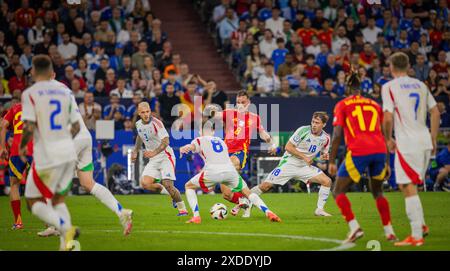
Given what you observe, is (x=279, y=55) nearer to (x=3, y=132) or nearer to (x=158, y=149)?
(x=158, y=149)

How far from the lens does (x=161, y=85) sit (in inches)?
992

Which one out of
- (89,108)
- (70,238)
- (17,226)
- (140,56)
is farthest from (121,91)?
(70,238)

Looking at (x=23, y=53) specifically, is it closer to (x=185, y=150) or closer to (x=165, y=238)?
(x=185, y=150)

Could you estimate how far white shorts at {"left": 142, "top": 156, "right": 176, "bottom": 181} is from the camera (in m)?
17.5

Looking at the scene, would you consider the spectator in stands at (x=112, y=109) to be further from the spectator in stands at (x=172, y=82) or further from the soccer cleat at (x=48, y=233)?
the soccer cleat at (x=48, y=233)

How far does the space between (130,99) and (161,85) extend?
115 centimetres

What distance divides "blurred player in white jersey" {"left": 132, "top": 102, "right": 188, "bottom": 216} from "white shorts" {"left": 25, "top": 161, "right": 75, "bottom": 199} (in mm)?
6023

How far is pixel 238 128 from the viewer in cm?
1783

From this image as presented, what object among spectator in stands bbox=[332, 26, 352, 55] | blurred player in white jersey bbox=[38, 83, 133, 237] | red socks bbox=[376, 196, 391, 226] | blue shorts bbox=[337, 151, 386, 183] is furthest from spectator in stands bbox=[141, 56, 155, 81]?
red socks bbox=[376, 196, 391, 226]

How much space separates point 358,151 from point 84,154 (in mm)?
4275

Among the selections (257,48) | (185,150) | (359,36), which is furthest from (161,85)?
(185,150)

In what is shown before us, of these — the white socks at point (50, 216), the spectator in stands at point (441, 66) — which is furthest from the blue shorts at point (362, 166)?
the spectator in stands at point (441, 66)

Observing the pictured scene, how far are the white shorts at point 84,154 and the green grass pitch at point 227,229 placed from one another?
3.51ft
